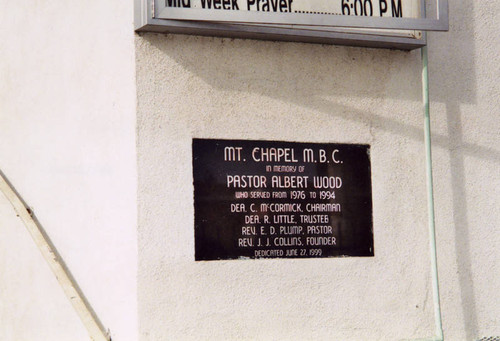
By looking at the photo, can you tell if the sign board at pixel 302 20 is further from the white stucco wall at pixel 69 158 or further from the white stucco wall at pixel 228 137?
the white stucco wall at pixel 69 158

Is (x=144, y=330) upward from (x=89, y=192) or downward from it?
downward

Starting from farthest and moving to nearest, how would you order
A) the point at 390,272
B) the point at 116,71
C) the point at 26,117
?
the point at 26,117
the point at 390,272
the point at 116,71

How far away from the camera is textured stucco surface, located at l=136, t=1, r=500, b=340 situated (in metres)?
4.74

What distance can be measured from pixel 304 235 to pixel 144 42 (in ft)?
4.88

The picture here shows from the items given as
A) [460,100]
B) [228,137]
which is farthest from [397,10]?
[228,137]

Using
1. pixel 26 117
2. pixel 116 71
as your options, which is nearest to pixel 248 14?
pixel 116 71

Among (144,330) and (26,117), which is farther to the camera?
(26,117)

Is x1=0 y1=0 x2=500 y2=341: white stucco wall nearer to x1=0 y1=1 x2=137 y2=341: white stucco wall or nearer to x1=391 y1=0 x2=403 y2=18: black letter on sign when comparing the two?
x1=0 y1=1 x2=137 y2=341: white stucco wall

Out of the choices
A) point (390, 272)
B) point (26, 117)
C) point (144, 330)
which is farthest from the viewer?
point (26, 117)

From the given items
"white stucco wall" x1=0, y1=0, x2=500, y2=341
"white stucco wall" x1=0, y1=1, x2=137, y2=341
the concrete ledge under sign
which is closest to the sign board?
the concrete ledge under sign

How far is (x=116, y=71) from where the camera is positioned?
4922 millimetres

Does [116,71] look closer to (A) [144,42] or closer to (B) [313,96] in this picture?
(A) [144,42]

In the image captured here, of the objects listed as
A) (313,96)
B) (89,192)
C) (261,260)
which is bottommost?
(261,260)

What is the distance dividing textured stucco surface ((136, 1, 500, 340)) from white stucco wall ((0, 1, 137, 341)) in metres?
0.20
